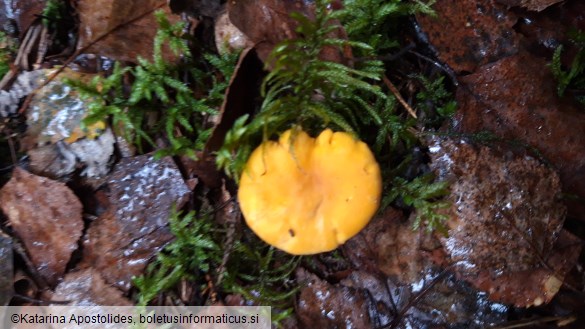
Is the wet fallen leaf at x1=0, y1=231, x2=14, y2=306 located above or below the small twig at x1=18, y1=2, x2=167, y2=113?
below

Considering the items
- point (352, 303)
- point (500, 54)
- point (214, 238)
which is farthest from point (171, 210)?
point (500, 54)

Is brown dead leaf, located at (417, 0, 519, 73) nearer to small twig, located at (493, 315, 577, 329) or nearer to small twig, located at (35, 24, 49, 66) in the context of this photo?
small twig, located at (493, 315, 577, 329)

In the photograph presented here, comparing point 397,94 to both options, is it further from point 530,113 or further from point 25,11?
point 25,11

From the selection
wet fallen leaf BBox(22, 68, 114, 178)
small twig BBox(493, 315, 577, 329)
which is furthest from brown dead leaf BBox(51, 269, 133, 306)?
small twig BBox(493, 315, 577, 329)

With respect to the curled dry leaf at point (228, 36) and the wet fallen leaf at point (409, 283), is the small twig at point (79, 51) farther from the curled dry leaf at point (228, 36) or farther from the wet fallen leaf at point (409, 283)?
the wet fallen leaf at point (409, 283)

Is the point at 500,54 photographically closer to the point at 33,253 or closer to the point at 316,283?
the point at 316,283

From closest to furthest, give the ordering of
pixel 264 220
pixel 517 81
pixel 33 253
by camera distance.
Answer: pixel 264 220, pixel 517 81, pixel 33 253

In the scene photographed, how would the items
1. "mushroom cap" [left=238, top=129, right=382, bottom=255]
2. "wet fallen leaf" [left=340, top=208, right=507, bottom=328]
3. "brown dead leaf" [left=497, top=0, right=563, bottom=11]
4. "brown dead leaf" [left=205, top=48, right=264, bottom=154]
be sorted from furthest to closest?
1. "wet fallen leaf" [left=340, top=208, right=507, bottom=328]
2. "brown dead leaf" [left=497, top=0, right=563, bottom=11]
3. "brown dead leaf" [left=205, top=48, right=264, bottom=154]
4. "mushroom cap" [left=238, top=129, right=382, bottom=255]

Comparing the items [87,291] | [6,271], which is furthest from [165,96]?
[6,271]
